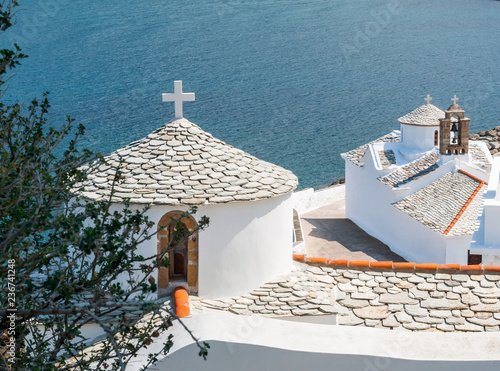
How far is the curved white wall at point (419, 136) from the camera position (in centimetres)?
2645

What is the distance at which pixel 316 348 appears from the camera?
572 cm

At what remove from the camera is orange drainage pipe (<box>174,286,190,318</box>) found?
756cm

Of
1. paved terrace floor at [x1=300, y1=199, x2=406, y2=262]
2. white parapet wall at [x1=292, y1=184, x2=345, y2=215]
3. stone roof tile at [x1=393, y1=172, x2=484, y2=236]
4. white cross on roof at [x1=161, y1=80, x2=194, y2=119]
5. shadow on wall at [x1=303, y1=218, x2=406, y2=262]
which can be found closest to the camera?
white cross on roof at [x1=161, y1=80, x2=194, y2=119]

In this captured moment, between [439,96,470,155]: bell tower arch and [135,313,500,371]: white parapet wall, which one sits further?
[439,96,470,155]: bell tower arch

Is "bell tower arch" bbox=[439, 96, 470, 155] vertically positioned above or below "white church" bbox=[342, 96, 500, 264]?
above

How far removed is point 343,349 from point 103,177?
481cm

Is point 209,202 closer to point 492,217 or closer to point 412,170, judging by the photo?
point 492,217

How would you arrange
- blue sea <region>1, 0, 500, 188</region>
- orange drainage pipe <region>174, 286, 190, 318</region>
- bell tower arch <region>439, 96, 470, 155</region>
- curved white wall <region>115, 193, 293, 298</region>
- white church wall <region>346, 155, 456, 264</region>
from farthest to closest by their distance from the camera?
blue sea <region>1, 0, 500, 188</region>, bell tower arch <region>439, 96, 470, 155</region>, white church wall <region>346, 155, 456, 264</region>, curved white wall <region>115, 193, 293, 298</region>, orange drainage pipe <region>174, 286, 190, 318</region>

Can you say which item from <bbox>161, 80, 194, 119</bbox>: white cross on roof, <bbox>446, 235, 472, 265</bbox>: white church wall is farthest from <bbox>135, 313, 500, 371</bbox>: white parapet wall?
<bbox>446, 235, 472, 265</bbox>: white church wall

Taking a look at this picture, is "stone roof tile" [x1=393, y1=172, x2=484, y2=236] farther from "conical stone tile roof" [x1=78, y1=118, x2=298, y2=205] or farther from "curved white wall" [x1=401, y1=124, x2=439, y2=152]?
"conical stone tile roof" [x1=78, y1=118, x2=298, y2=205]

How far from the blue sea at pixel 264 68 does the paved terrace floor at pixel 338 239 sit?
57.7 ft

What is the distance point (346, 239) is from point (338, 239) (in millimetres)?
338

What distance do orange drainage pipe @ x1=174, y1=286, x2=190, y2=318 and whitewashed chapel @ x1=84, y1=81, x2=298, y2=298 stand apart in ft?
0.88

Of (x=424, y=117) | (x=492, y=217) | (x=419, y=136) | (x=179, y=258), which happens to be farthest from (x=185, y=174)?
(x=424, y=117)
